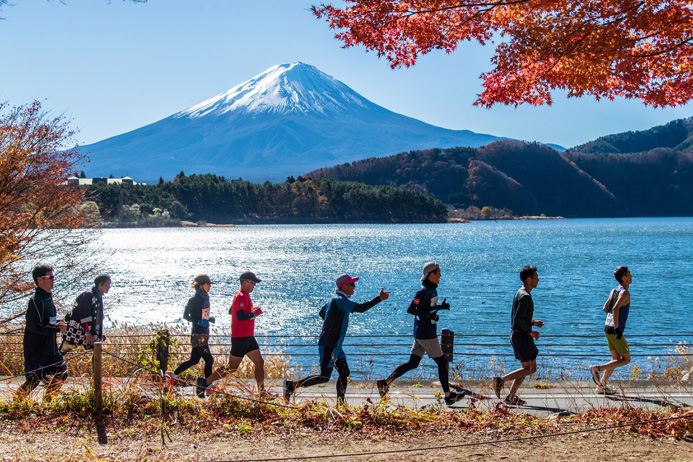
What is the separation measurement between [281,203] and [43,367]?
16637 cm

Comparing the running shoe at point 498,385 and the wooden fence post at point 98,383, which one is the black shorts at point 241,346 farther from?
the running shoe at point 498,385

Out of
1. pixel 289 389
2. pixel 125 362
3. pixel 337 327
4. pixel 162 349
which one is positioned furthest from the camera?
pixel 125 362

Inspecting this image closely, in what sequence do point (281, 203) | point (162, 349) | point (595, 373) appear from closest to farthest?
point (595, 373) → point (162, 349) → point (281, 203)

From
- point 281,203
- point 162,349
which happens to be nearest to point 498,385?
point 162,349

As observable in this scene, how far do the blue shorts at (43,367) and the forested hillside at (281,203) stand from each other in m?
150

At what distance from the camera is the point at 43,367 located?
24.9 ft

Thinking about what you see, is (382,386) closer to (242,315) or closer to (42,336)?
(242,315)

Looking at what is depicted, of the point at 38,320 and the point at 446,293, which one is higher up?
the point at 38,320

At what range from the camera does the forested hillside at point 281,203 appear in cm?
15962

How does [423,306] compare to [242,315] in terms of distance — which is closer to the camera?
[423,306]

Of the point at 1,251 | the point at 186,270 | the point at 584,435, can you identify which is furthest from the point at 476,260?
the point at 584,435

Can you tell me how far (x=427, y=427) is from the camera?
6.37 metres

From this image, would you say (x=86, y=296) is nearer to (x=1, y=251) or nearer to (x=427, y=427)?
(x=427, y=427)

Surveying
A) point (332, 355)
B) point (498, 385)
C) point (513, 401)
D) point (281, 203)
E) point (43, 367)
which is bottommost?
point (513, 401)
